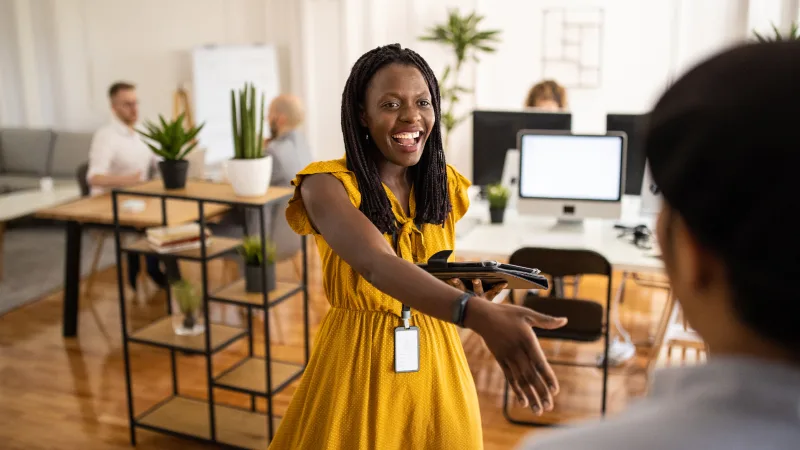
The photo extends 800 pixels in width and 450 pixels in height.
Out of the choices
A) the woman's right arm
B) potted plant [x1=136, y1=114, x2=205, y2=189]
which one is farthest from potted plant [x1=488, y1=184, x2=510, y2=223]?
the woman's right arm

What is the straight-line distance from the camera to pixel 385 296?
5.60 feet

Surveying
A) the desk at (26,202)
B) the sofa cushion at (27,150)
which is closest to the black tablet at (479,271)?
the desk at (26,202)

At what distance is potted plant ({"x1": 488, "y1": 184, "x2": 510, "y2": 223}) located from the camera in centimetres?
407

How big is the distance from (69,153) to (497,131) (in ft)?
A: 15.0

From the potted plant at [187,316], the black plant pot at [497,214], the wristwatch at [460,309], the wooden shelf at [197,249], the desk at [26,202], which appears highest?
the wristwatch at [460,309]

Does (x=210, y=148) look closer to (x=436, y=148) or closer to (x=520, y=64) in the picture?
(x=520, y=64)

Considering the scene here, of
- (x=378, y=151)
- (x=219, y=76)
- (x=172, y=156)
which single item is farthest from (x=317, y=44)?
(x=378, y=151)

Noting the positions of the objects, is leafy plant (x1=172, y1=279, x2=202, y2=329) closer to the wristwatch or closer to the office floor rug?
the office floor rug

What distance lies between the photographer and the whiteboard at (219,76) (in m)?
7.24

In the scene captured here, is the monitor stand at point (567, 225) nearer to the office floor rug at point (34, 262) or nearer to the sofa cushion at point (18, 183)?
the office floor rug at point (34, 262)

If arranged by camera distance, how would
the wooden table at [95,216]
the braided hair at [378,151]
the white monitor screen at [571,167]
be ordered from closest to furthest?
the braided hair at [378,151], the white monitor screen at [571,167], the wooden table at [95,216]

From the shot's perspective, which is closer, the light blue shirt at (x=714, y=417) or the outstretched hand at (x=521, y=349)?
the light blue shirt at (x=714, y=417)

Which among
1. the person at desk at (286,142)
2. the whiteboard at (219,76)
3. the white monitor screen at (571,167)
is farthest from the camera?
the whiteboard at (219,76)

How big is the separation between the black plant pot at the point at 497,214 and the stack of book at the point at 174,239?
1568mm
